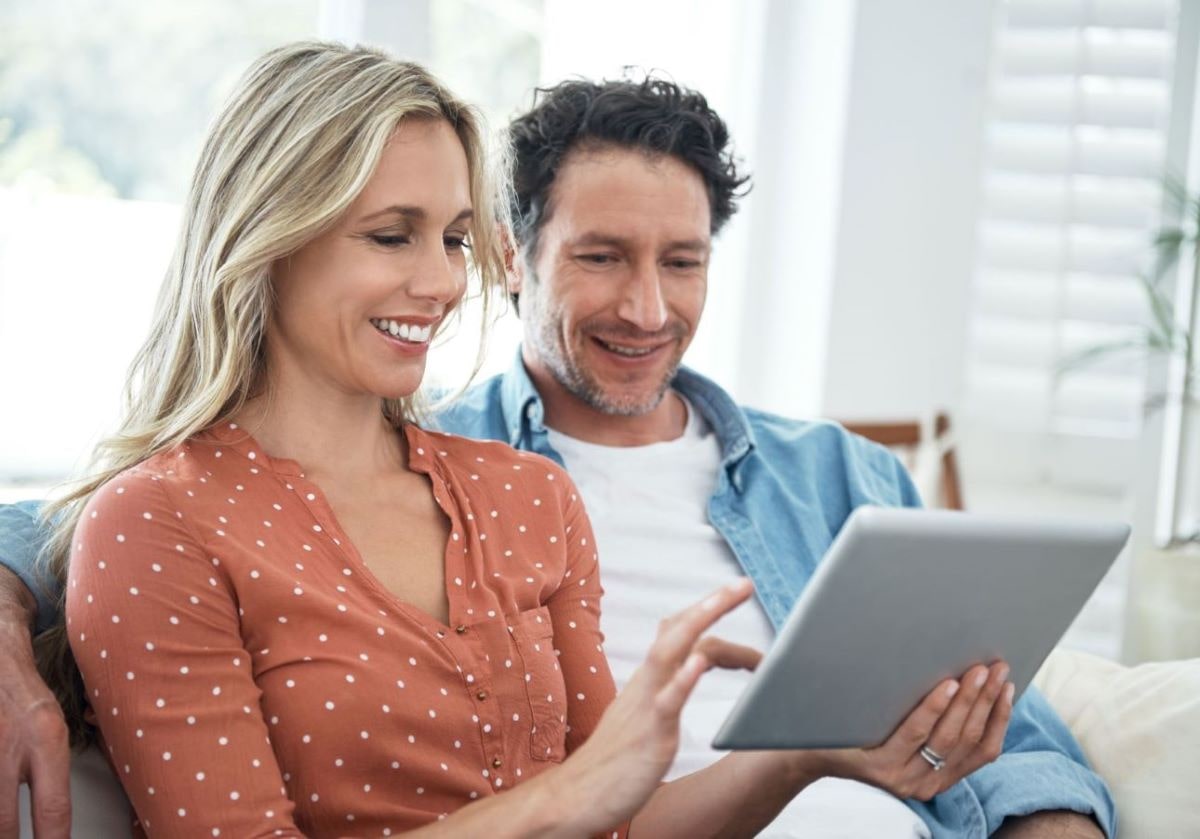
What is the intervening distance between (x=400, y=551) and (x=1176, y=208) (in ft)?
9.16

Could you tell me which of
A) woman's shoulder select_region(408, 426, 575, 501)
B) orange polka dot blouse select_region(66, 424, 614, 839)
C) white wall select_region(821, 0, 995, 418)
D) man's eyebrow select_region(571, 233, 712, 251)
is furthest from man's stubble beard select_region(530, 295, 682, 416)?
white wall select_region(821, 0, 995, 418)

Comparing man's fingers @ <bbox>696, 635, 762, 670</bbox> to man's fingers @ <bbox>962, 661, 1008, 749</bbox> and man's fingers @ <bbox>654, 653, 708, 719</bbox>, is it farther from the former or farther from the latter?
man's fingers @ <bbox>962, 661, 1008, 749</bbox>

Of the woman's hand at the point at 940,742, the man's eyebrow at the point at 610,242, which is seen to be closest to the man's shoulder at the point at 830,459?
the man's eyebrow at the point at 610,242

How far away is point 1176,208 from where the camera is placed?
11.0ft

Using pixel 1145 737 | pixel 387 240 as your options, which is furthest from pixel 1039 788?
pixel 387 240

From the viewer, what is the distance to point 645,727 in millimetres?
935

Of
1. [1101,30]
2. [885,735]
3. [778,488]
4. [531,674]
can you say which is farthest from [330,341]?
[1101,30]

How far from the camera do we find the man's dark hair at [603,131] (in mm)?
1830

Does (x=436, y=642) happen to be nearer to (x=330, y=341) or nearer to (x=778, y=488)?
(x=330, y=341)

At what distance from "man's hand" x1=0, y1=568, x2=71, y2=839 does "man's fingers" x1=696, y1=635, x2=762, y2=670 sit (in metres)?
0.51

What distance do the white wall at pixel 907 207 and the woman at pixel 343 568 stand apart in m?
2.02

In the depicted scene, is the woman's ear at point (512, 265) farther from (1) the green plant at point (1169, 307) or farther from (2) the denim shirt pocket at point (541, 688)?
(1) the green plant at point (1169, 307)

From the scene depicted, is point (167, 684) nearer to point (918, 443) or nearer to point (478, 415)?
point (478, 415)

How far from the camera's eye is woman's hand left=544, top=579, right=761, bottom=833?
0.91 m
